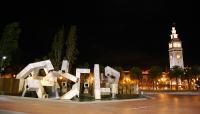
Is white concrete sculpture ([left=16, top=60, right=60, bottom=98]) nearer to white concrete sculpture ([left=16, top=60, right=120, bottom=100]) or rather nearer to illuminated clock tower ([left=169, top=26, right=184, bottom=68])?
white concrete sculpture ([left=16, top=60, right=120, bottom=100])

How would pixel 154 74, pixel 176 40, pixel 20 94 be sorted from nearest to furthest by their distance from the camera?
pixel 20 94 < pixel 154 74 < pixel 176 40

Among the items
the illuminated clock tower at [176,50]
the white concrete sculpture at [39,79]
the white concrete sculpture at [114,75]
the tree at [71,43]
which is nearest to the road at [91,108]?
the white concrete sculpture at [39,79]

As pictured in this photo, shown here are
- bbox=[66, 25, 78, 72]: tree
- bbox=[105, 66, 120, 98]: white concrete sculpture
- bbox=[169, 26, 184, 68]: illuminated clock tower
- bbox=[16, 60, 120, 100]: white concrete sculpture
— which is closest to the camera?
bbox=[16, 60, 120, 100]: white concrete sculpture

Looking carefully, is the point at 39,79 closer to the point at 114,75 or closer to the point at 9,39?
the point at 114,75

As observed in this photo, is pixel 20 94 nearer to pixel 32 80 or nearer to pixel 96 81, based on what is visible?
pixel 32 80

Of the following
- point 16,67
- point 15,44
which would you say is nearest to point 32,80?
point 15,44

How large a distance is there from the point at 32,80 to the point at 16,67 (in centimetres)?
4444

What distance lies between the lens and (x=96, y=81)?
2925 cm

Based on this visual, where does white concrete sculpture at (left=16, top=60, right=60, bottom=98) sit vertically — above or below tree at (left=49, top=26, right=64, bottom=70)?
below

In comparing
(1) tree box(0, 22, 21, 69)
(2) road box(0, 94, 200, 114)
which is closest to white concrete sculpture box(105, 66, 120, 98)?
(2) road box(0, 94, 200, 114)

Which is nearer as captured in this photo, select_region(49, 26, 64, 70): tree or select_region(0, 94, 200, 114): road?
select_region(0, 94, 200, 114): road

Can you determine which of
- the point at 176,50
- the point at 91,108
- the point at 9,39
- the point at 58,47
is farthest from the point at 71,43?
the point at 176,50

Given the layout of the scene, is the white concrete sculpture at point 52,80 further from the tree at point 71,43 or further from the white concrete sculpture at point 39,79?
the tree at point 71,43

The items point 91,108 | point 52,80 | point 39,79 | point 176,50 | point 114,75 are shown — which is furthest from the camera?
point 176,50
